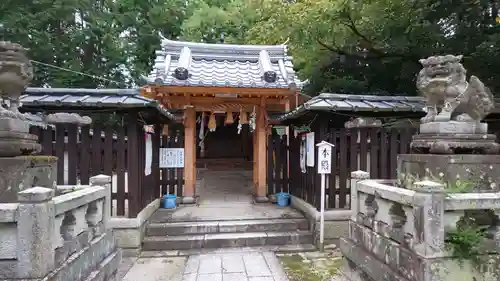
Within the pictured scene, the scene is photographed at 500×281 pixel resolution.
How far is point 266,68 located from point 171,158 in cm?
403

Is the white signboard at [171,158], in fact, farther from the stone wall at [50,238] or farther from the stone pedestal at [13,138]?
the stone pedestal at [13,138]

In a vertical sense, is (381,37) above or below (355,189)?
above

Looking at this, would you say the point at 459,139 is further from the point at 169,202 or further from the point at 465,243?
the point at 169,202

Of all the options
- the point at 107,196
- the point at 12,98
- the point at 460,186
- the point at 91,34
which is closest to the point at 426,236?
the point at 460,186

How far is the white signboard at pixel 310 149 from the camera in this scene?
830 cm

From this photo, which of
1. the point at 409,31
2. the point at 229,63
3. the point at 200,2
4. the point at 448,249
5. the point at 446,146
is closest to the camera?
the point at 448,249

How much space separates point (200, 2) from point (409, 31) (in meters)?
13.2

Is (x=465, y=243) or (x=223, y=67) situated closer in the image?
(x=465, y=243)

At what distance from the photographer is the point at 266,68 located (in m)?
10.7

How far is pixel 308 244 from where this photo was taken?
309 inches

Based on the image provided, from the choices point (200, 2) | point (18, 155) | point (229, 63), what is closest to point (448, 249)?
point (18, 155)

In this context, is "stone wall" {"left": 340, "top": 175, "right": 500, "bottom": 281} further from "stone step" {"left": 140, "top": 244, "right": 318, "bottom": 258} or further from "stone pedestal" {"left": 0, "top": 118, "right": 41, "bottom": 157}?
"stone pedestal" {"left": 0, "top": 118, "right": 41, "bottom": 157}

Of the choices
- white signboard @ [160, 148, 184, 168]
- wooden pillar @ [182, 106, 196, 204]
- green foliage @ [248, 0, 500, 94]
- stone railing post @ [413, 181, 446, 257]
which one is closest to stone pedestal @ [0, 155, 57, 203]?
stone railing post @ [413, 181, 446, 257]

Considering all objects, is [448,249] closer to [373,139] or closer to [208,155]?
[373,139]
